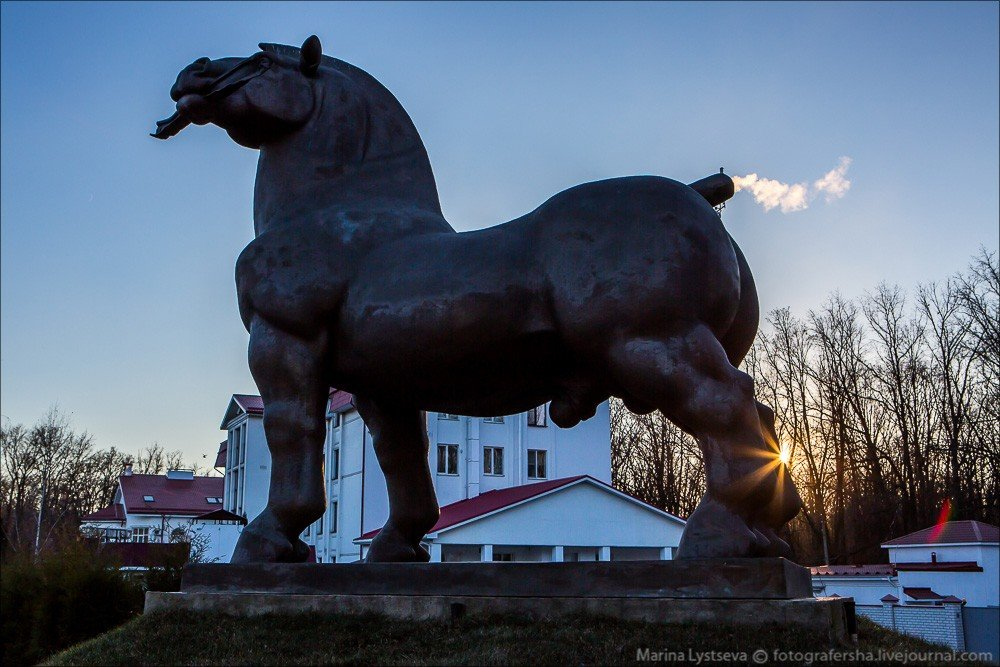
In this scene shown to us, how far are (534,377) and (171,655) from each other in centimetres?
234

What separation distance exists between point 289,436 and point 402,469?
2.89 ft

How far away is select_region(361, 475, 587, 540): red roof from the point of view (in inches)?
1129

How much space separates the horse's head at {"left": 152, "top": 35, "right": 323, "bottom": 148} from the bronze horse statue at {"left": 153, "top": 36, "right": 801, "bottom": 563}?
13 millimetres

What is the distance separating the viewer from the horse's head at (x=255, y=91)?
234 inches

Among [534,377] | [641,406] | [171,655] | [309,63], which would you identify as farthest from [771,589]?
[309,63]

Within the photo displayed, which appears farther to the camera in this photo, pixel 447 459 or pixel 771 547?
pixel 447 459

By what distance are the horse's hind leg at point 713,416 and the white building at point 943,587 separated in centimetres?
974

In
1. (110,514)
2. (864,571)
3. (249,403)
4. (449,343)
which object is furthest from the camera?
(110,514)

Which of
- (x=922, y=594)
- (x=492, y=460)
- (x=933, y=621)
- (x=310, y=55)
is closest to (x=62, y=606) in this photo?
(x=310, y=55)

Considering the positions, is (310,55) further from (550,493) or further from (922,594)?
(550,493)

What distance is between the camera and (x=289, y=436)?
5.42m

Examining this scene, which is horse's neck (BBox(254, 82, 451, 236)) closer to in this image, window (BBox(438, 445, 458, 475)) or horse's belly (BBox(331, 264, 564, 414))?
horse's belly (BBox(331, 264, 564, 414))

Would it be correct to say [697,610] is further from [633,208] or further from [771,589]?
[633,208]

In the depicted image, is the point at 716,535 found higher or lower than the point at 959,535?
higher
